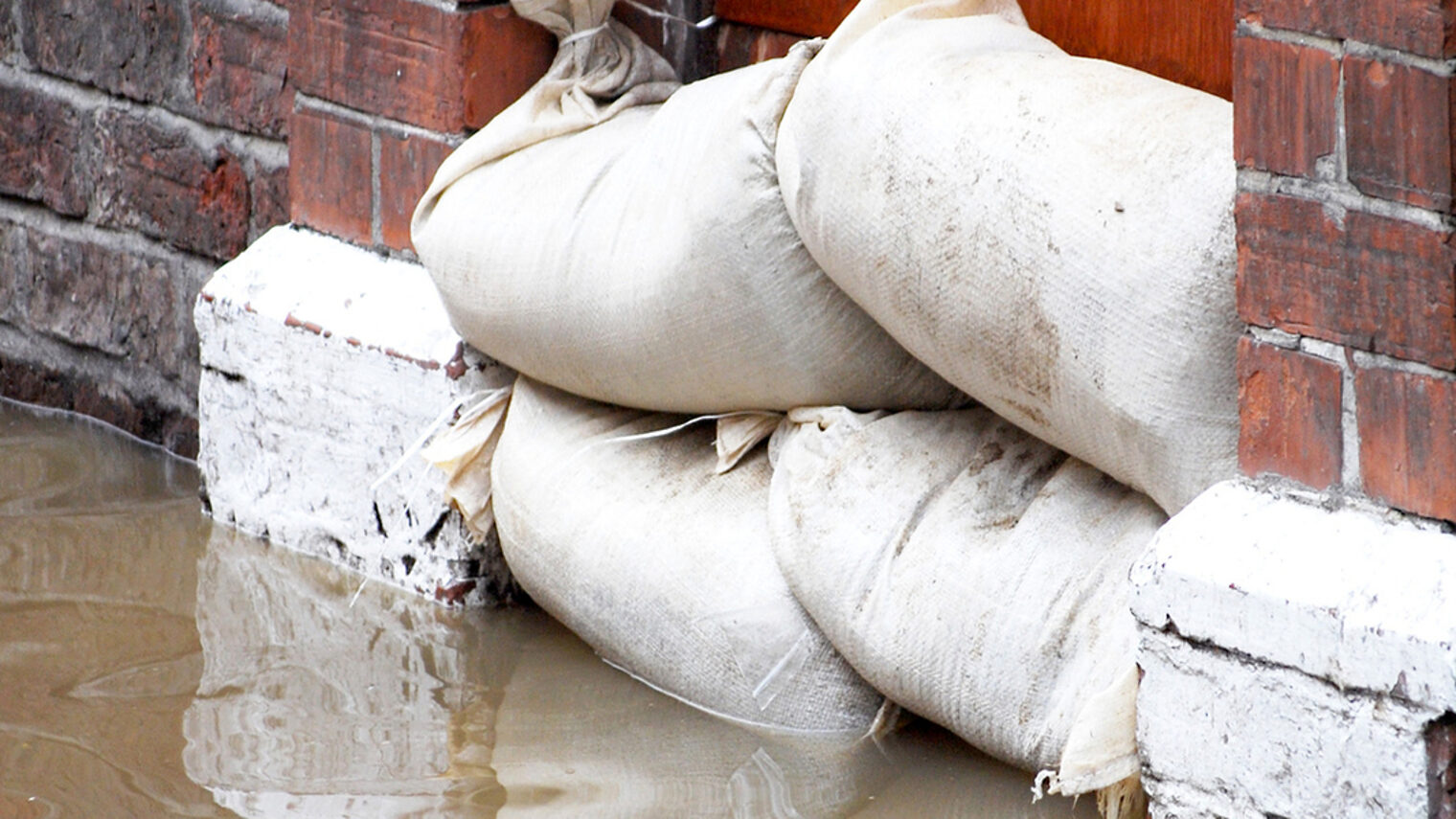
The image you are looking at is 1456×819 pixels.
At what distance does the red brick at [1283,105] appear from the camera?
1.37 meters

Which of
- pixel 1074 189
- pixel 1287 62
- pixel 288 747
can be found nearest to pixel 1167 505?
pixel 1074 189

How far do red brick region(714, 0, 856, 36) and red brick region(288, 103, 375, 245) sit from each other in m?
0.46

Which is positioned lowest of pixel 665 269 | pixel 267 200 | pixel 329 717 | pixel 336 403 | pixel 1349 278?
pixel 329 717

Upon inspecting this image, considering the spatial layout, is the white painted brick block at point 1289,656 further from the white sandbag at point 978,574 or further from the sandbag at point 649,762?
the sandbag at point 649,762

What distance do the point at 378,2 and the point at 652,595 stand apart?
81 cm

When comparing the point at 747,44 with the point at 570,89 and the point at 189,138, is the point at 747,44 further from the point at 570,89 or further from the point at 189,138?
the point at 189,138

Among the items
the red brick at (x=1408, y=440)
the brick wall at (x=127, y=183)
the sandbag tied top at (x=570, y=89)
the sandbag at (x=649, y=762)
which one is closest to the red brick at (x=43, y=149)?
the brick wall at (x=127, y=183)

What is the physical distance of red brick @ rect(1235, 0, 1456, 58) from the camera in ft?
4.24

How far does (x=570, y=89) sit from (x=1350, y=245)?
1053mm

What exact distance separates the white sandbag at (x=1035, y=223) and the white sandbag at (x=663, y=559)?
0.97ft

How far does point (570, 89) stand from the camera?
7.18 ft

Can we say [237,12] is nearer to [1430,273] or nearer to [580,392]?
[580,392]

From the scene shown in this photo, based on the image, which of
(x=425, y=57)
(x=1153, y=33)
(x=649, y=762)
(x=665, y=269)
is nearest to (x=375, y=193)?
(x=425, y=57)

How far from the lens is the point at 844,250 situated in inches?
67.1
